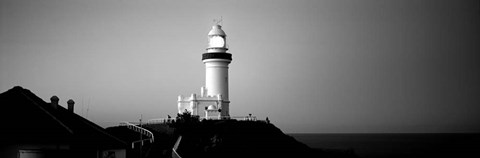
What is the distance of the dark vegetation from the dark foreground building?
1318 cm

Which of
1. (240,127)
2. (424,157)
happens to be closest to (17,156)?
(240,127)

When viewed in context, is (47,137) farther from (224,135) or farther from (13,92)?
(224,135)

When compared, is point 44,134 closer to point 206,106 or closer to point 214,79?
point 206,106

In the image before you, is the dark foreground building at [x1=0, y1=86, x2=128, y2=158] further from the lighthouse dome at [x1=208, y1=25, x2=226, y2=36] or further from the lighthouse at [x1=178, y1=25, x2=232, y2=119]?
the lighthouse dome at [x1=208, y1=25, x2=226, y2=36]

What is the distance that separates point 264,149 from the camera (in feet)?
182

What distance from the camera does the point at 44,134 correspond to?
26.7 meters

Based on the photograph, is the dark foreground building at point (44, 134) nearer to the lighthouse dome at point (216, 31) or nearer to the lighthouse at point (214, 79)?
the lighthouse at point (214, 79)

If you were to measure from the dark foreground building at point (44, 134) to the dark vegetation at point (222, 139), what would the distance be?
43.2 feet

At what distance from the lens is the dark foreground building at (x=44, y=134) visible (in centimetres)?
2642

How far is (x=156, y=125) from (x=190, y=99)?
743 centimetres

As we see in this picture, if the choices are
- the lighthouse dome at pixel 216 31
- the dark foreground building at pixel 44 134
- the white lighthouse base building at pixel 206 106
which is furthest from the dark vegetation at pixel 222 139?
the lighthouse dome at pixel 216 31

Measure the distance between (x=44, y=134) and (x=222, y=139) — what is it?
2725cm

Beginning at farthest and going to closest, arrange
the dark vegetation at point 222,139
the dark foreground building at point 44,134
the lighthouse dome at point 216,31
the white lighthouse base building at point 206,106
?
the lighthouse dome at point 216,31, the white lighthouse base building at point 206,106, the dark vegetation at point 222,139, the dark foreground building at point 44,134

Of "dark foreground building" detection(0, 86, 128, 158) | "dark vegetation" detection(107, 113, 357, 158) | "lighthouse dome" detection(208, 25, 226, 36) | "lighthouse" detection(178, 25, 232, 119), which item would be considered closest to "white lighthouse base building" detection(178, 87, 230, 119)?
"lighthouse" detection(178, 25, 232, 119)
